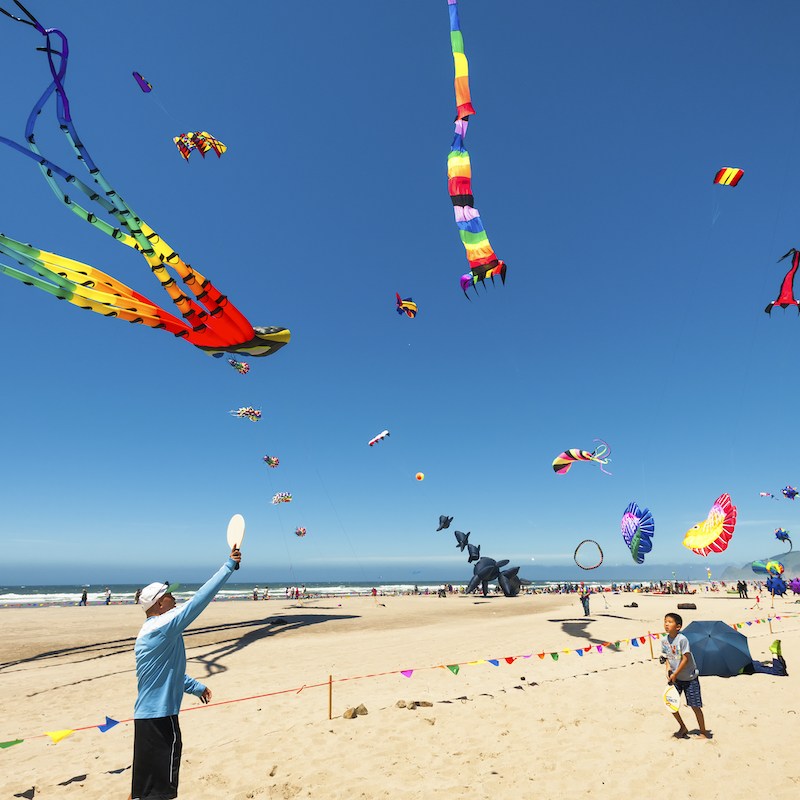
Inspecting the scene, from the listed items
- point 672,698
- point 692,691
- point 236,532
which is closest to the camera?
point 236,532

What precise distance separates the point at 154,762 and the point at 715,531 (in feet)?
71.9

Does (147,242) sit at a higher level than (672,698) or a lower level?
higher

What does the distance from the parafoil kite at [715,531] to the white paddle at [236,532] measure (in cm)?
1973

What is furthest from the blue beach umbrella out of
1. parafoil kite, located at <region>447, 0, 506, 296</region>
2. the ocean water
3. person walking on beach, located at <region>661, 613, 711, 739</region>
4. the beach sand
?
the ocean water

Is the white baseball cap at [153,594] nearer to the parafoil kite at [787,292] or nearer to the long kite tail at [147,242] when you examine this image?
the long kite tail at [147,242]

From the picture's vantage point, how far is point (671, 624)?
23.9 ft

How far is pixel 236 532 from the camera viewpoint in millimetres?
4211

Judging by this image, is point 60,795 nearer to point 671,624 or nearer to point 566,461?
point 671,624

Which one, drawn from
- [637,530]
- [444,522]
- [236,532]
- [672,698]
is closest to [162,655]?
[236,532]

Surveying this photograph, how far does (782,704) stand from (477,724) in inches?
240

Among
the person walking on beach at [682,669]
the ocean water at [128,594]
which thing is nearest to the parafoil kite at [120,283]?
the person walking on beach at [682,669]

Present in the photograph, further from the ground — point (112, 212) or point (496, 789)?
point (112, 212)

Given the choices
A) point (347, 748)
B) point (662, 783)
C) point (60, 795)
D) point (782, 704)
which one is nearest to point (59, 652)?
point (60, 795)

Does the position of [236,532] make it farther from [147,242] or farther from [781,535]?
[781,535]
